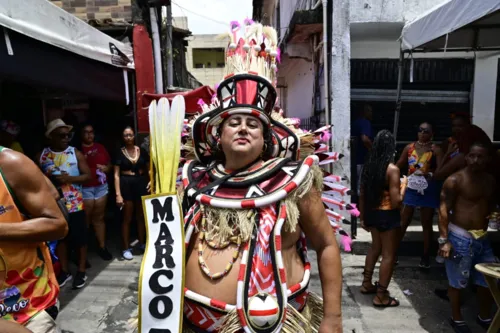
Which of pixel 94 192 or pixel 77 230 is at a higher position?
pixel 94 192

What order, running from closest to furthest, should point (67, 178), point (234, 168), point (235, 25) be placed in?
point (234, 168), point (235, 25), point (67, 178)

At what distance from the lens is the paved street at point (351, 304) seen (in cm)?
367

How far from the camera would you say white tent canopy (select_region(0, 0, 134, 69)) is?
3084mm

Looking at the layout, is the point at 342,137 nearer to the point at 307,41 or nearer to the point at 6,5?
the point at 307,41

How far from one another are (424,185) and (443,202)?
4.87ft

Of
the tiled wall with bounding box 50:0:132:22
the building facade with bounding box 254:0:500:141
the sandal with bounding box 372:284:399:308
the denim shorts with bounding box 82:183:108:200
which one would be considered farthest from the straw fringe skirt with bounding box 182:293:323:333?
the tiled wall with bounding box 50:0:132:22

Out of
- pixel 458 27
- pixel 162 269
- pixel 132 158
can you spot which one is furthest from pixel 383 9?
pixel 162 269

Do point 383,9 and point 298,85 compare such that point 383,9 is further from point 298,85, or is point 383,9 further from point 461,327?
point 461,327

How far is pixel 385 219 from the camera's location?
13.0 ft

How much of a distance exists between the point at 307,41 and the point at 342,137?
7.61 feet

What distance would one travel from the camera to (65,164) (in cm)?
443

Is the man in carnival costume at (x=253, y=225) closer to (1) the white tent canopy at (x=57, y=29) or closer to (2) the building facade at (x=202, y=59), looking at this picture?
(1) the white tent canopy at (x=57, y=29)

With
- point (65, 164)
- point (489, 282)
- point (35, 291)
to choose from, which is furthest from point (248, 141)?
point (65, 164)

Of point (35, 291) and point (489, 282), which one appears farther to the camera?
point (489, 282)
